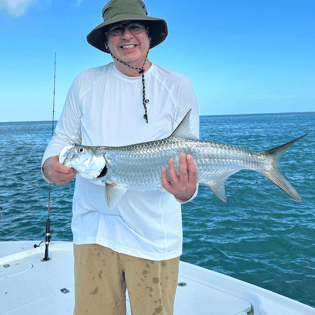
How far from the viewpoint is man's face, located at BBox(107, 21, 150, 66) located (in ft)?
8.74

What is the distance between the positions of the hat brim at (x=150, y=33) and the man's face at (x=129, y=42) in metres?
0.08

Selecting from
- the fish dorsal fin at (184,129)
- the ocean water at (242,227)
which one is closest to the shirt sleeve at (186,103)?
the fish dorsal fin at (184,129)

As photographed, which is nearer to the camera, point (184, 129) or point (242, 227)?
point (184, 129)

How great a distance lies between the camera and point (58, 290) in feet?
14.6

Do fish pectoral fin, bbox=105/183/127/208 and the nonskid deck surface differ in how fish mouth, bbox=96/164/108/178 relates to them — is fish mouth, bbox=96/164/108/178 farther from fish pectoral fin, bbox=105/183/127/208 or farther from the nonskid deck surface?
the nonskid deck surface

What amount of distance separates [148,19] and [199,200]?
1135 cm

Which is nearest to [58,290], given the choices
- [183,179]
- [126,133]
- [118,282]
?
[118,282]

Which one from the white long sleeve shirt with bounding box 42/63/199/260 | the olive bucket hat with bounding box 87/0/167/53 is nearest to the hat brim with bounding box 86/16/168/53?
the olive bucket hat with bounding box 87/0/167/53

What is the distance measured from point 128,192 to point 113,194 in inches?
6.2

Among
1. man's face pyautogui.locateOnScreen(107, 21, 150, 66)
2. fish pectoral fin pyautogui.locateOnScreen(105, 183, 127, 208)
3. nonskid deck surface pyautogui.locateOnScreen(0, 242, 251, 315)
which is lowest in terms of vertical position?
nonskid deck surface pyautogui.locateOnScreen(0, 242, 251, 315)

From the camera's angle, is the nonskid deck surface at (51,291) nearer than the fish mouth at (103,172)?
No

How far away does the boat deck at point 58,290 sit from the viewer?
13.1ft

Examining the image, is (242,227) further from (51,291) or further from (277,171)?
(277,171)

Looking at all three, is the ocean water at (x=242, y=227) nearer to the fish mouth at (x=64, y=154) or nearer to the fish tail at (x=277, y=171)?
the fish tail at (x=277, y=171)
